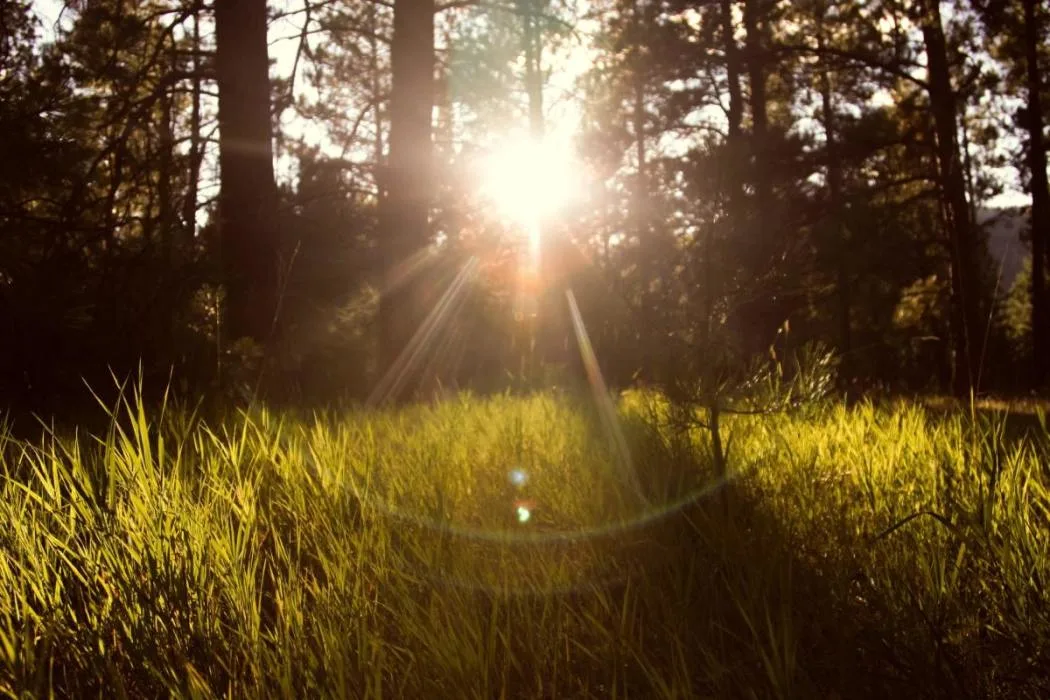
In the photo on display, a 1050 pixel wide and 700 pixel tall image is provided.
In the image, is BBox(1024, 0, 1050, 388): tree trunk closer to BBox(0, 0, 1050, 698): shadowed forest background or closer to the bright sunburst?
BBox(0, 0, 1050, 698): shadowed forest background

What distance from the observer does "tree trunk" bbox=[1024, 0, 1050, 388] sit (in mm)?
14633

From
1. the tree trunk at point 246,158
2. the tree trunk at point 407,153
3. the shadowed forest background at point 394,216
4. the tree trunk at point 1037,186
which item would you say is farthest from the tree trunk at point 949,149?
the tree trunk at point 246,158

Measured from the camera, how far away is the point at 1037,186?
15.4 metres

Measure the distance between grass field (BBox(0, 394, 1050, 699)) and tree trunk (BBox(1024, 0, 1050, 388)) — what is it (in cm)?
1461

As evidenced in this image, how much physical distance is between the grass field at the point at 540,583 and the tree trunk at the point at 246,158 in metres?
3.40

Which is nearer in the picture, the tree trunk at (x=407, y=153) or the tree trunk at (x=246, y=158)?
the tree trunk at (x=246, y=158)

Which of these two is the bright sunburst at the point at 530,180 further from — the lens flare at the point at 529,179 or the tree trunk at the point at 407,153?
the tree trunk at the point at 407,153

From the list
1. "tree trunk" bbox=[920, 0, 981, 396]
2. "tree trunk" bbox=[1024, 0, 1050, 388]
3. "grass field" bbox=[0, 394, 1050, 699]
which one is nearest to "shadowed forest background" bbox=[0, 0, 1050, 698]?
"grass field" bbox=[0, 394, 1050, 699]

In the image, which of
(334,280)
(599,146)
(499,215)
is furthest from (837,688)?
(599,146)

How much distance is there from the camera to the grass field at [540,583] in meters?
1.50

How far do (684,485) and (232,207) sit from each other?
193 inches

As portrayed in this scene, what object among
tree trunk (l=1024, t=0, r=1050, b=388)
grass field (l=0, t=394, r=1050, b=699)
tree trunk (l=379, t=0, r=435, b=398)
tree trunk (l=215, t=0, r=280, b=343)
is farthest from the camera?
tree trunk (l=1024, t=0, r=1050, b=388)

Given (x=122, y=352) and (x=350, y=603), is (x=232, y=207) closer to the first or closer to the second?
(x=122, y=352)

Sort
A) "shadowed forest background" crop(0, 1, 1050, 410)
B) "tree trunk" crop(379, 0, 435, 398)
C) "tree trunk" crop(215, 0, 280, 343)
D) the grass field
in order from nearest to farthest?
the grass field → "shadowed forest background" crop(0, 1, 1050, 410) → "tree trunk" crop(215, 0, 280, 343) → "tree trunk" crop(379, 0, 435, 398)
